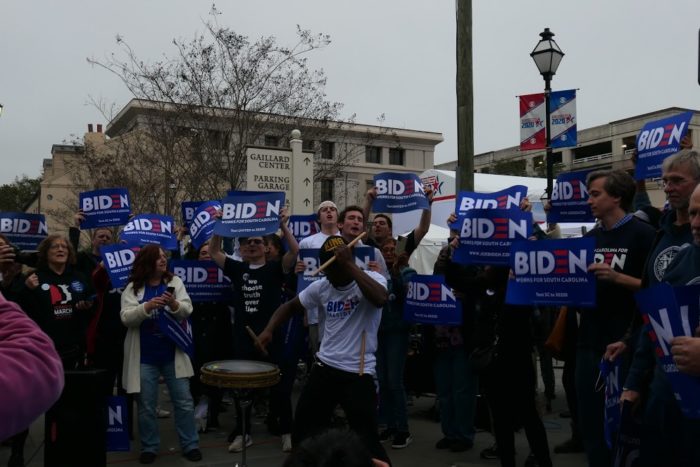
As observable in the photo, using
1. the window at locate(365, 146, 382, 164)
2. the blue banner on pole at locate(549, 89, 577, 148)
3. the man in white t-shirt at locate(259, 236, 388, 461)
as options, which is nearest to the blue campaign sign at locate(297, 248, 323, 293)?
the man in white t-shirt at locate(259, 236, 388, 461)

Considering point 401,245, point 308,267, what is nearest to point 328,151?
point 401,245

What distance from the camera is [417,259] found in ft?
51.2

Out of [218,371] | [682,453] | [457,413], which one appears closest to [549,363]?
[457,413]

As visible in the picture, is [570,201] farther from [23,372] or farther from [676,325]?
[23,372]

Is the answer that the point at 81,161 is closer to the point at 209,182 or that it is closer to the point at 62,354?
the point at 209,182

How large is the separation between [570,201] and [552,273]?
203 centimetres

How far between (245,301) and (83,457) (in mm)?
2033

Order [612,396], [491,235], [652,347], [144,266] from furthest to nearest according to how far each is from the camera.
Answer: [144,266]
[491,235]
[612,396]
[652,347]

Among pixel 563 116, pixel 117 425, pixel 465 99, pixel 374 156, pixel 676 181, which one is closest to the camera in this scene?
pixel 676 181

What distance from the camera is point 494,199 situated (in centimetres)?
667

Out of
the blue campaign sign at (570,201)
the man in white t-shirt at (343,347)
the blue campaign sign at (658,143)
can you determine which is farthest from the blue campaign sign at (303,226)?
the blue campaign sign at (658,143)

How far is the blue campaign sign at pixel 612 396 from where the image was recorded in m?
3.53

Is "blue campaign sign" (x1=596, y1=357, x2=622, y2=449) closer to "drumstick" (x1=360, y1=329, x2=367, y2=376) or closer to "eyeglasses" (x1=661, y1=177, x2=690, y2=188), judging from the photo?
"eyeglasses" (x1=661, y1=177, x2=690, y2=188)

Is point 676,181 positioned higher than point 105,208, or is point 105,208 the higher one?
point 105,208
